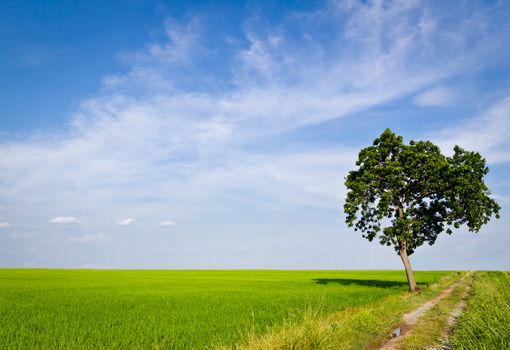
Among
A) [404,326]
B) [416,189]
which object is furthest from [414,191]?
[404,326]

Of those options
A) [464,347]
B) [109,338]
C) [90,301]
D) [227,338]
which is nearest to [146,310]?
[90,301]

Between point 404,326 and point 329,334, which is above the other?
point 329,334

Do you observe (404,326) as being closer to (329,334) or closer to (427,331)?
(427,331)

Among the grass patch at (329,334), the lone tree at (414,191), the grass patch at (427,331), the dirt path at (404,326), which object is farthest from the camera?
the lone tree at (414,191)

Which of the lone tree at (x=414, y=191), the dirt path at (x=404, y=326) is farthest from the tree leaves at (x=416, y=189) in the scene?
the dirt path at (x=404, y=326)

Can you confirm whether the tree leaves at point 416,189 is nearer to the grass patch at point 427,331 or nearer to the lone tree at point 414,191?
the lone tree at point 414,191

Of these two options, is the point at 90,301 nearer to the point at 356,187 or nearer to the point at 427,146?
the point at 356,187

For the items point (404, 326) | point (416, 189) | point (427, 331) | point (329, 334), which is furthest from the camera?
point (416, 189)

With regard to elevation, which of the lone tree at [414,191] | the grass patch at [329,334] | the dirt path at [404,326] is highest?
the lone tree at [414,191]

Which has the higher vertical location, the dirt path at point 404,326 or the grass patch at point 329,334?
the grass patch at point 329,334

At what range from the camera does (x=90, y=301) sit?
30.2 m

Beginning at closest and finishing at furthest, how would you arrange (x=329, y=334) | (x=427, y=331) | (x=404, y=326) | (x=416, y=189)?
(x=329, y=334) → (x=427, y=331) → (x=404, y=326) → (x=416, y=189)

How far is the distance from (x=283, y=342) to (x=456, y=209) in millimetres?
30071

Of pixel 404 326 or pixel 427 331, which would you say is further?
pixel 404 326
